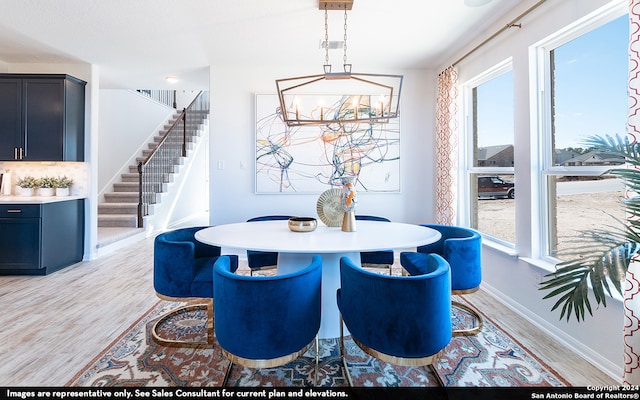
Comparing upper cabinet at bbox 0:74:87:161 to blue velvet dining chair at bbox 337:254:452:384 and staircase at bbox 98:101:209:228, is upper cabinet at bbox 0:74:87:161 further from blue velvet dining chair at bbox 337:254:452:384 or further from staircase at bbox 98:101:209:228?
blue velvet dining chair at bbox 337:254:452:384

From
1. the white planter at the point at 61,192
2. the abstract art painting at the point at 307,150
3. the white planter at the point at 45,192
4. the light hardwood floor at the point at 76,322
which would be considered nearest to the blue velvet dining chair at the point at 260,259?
the light hardwood floor at the point at 76,322

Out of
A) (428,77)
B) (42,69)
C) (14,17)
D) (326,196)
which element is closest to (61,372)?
(326,196)

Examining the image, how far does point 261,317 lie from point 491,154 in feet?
10.2

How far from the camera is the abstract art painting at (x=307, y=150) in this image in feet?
14.0

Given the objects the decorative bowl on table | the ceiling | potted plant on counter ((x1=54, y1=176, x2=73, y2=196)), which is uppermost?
the ceiling

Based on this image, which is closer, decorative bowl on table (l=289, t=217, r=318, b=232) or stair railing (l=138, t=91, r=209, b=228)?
decorative bowl on table (l=289, t=217, r=318, b=232)

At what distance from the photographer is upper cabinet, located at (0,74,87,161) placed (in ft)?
12.5

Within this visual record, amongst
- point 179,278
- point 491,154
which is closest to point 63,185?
point 179,278

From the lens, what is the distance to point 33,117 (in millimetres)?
3852

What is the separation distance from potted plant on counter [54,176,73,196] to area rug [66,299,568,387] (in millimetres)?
2894

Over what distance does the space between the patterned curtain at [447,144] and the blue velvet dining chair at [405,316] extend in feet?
8.21

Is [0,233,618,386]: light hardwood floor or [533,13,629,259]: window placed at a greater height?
[533,13,629,259]: window

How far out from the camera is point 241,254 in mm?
4527

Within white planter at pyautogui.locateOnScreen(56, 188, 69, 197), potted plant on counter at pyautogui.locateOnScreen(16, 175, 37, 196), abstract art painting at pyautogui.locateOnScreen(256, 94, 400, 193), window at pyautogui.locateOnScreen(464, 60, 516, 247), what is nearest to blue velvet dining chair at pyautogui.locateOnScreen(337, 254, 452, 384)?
window at pyautogui.locateOnScreen(464, 60, 516, 247)
